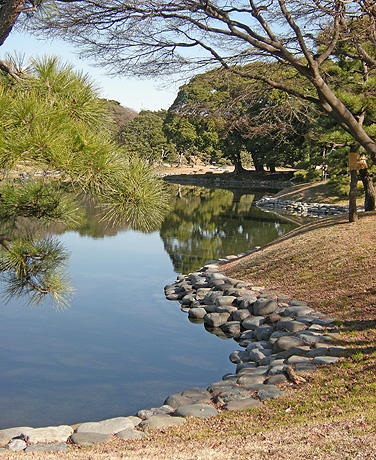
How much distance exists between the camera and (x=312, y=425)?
353 cm

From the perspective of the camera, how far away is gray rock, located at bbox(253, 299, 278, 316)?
24.0ft

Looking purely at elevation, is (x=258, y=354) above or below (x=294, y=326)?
below

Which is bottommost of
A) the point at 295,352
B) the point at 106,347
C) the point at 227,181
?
the point at 106,347

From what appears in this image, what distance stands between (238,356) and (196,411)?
2135mm

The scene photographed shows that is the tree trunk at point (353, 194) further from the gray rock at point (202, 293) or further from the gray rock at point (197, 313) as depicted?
the gray rock at point (197, 313)

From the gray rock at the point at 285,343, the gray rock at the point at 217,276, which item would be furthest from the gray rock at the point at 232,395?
the gray rock at the point at 217,276

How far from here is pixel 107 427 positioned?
414 centimetres

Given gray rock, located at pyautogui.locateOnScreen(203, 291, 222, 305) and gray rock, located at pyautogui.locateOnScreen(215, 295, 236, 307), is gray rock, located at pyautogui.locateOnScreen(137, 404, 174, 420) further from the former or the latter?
gray rock, located at pyautogui.locateOnScreen(203, 291, 222, 305)

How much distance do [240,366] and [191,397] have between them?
115 centimetres

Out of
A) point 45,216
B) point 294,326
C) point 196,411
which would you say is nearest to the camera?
point 45,216

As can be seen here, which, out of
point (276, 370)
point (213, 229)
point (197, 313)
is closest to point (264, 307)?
point (197, 313)

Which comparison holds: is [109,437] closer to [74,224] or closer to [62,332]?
[74,224]

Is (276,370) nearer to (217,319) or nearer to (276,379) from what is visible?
(276,379)

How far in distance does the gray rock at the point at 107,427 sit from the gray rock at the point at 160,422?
5.2 inches
